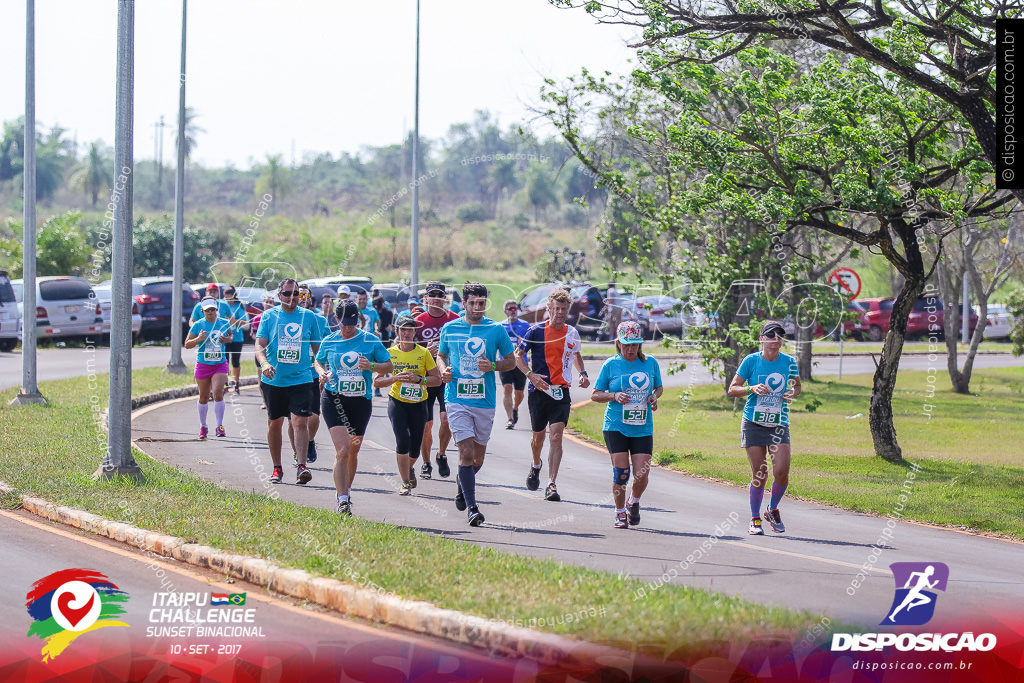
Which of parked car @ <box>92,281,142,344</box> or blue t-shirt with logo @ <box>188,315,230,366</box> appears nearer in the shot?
blue t-shirt with logo @ <box>188,315,230,366</box>

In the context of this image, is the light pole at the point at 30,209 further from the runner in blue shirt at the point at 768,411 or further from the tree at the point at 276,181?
the tree at the point at 276,181

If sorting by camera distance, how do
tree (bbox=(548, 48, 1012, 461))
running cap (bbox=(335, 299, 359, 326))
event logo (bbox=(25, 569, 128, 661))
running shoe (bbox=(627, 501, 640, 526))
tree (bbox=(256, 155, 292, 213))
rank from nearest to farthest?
event logo (bbox=(25, 569, 128, 661))
running shoe (bbox=(627, 501, 640, 526))
running cap (bbox=(335, 299, 359, 326))
tree (bbox=(548, 48, 1012, 461))
tree (bbox=(256, 155, 292, 213))

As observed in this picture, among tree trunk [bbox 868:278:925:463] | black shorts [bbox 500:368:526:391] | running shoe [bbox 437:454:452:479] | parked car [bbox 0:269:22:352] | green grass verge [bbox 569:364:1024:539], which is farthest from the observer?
parked car [bbox 0:269:22:352]

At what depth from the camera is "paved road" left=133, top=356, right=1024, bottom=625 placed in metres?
7.95

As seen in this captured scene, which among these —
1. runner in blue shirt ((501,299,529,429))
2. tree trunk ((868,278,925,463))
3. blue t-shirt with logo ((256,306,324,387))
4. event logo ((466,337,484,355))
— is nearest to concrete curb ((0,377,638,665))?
blue t-shirt with logo ((256,306,324,387))

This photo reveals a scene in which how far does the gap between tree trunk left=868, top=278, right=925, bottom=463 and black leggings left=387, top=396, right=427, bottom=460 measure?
7.15 m

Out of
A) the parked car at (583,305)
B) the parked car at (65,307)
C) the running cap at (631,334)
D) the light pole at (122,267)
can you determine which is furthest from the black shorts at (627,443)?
the parked car at (65,307)

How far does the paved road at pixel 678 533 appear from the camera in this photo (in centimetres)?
795

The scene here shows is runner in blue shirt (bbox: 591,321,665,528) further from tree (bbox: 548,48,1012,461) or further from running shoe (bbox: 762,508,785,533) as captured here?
tree (bbox: 548,48,1012,461)

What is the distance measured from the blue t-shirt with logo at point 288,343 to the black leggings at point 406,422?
4.20 ft

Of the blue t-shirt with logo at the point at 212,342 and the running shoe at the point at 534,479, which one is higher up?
the blue t-shirt with logo at the point at 212,342

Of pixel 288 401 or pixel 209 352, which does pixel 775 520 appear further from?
pixel 209 352

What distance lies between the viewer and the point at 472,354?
1001cm

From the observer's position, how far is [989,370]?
33.8 meters
